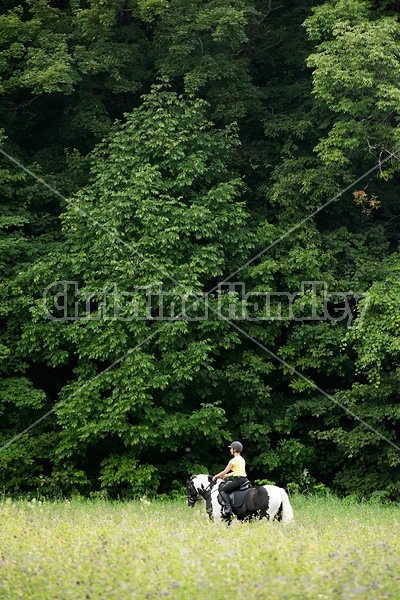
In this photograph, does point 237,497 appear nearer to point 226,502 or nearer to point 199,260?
point 226,502

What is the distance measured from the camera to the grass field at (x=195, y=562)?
27.9 feet

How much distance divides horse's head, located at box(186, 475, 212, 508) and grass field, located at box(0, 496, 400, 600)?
360 cm

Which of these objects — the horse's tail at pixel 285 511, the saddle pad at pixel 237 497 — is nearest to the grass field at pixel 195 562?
the horse's tail at pixel 285 511

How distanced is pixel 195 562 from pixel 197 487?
7.57 m

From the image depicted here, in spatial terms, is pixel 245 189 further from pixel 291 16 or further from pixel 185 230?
pixel 291 16

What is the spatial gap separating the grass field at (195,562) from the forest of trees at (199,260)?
11158 millimetres

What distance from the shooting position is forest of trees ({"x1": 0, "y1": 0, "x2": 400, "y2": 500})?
23.9 m

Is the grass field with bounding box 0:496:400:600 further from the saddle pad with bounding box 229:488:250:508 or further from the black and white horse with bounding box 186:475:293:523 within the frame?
the saddle pad with bounding box 229:488:250:508

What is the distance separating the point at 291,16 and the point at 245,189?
635 cm

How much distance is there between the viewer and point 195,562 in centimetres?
923

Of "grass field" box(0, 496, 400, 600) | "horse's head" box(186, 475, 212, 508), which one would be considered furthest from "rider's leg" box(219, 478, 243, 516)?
"grass field" box(0, 496, 400, 600)

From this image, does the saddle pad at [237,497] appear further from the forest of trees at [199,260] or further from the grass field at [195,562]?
the forest of trees at [199,260]

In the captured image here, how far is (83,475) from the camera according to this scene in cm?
2472

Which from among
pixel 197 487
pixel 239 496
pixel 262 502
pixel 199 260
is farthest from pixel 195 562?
pixel 199 260
